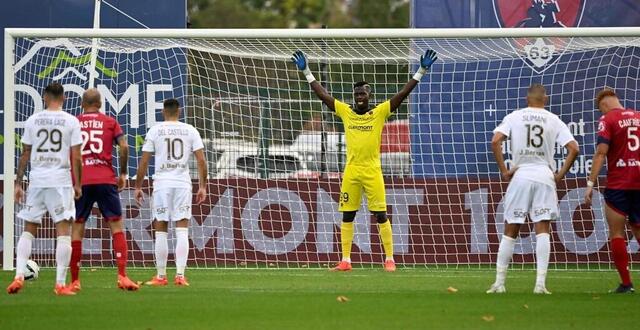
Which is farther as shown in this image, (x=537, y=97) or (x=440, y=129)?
(x=440, y=129)

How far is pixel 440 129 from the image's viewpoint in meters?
19.8

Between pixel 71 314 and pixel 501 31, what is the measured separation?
8.17 metres

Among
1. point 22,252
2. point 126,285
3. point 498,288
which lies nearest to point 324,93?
point 126,285

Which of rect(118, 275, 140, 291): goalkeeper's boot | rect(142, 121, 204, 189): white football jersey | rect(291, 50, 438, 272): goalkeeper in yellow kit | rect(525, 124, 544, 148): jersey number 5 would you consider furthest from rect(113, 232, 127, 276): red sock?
rect(525, 124, 544, 148): jersey number 5

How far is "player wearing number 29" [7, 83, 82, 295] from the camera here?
12773 millimetres

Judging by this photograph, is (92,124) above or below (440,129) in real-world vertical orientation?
below

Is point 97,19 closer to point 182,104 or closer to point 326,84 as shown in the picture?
point 182,104

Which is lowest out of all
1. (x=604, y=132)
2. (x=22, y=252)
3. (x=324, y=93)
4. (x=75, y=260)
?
(x=75, y=260)

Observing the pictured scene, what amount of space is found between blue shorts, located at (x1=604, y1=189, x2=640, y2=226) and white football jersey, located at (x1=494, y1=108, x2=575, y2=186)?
1052mm

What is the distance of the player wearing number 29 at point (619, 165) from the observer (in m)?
13.7

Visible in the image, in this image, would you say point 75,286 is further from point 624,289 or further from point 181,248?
point 624,289

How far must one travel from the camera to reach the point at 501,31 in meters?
17.1

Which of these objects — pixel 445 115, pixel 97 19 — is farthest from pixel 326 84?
pixel 97 19

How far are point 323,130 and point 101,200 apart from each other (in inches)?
253
